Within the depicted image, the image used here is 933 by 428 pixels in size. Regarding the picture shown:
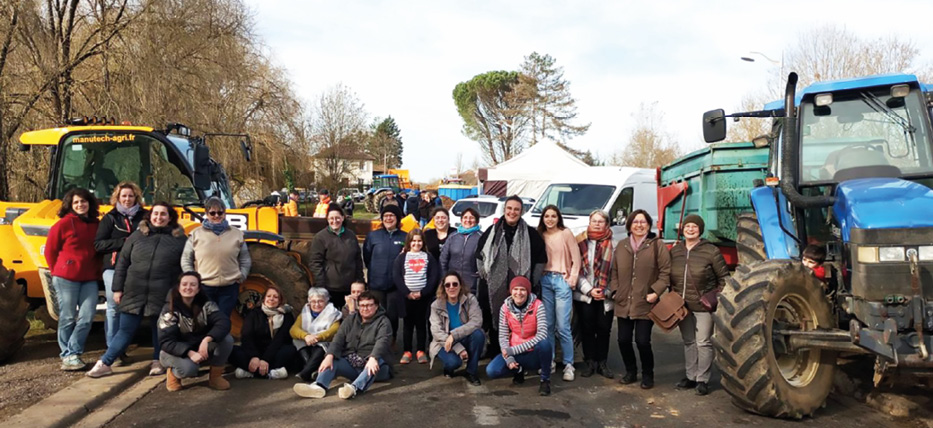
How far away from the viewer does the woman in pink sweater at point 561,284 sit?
A: 259 inches

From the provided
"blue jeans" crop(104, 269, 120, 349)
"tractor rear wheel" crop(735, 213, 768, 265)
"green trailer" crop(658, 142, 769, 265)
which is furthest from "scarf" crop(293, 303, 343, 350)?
"green trailer" crop(658, 142, 769, 265)

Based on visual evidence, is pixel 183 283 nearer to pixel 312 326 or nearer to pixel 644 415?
pixel 312 326

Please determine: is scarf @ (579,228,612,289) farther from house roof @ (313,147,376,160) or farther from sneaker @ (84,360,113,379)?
house roof @ (313,147,376,160)

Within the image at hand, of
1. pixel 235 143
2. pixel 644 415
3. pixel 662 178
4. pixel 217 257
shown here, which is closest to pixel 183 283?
pixel 217 257

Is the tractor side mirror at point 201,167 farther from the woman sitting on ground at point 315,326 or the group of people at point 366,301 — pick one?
A: the woman sitting on ground at point 315,326

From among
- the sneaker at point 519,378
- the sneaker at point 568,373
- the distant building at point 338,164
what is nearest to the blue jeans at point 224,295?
the sneaker at point 519,378

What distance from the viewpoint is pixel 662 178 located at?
37.9 feet

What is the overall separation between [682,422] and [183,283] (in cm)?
432

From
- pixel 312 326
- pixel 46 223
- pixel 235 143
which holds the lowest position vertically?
pixel 312 326

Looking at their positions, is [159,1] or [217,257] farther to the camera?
[159,1]

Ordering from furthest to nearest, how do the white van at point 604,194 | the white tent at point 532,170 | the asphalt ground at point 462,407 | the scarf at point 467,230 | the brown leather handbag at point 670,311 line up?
the white tent at point 532,170 < the white van at point 604,194 < the scarf at point 467,230 < the brown leather handbag at point 670,311 < the asphalt ground at point 462,407

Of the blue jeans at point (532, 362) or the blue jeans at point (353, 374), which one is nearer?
the blue jeans at point (353, 374)

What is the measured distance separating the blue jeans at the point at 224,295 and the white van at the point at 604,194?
6.67m

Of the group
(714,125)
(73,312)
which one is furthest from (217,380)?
(714,125)
